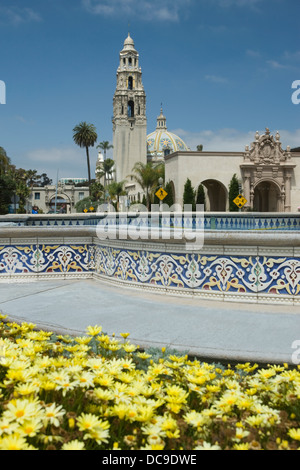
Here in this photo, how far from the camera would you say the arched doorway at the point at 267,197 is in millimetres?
46156

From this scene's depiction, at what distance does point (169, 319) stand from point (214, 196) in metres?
44.4

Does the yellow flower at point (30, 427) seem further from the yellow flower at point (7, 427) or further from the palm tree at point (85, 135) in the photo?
the palm tree at point (85, 135)

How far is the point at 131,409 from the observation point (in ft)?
7.49

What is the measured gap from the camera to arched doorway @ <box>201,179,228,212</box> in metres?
47.9

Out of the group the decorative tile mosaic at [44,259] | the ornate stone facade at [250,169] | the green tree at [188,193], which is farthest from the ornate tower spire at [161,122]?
the decorative tile mosaic at [44,259]

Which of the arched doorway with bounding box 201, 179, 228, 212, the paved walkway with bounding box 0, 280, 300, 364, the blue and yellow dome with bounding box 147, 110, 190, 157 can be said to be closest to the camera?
the paved walkway with bounding box 0, 280, 300, 364

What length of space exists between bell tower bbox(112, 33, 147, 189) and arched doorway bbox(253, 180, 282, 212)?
108 ft

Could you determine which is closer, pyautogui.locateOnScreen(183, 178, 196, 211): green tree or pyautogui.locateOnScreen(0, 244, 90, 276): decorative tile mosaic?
pyautogui.locateOnScreen(0, 244, 90, 276): decorative tile mosaic

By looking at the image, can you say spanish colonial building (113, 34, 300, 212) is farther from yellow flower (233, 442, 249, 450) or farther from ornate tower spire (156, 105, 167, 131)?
ornate tower spire (156, 105, 167, 131)

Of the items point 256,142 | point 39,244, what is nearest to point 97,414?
point 39,244

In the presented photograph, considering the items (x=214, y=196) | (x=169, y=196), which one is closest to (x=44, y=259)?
(x=169, y=196)

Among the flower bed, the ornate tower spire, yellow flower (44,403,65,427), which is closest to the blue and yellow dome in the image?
the ornate tower spire

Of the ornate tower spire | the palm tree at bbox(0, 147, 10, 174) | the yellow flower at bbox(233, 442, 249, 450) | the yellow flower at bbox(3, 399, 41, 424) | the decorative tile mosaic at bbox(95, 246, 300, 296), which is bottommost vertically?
the yellow flower at bbox(233, 442, 249, 450)

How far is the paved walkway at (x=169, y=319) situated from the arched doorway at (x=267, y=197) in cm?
4138
